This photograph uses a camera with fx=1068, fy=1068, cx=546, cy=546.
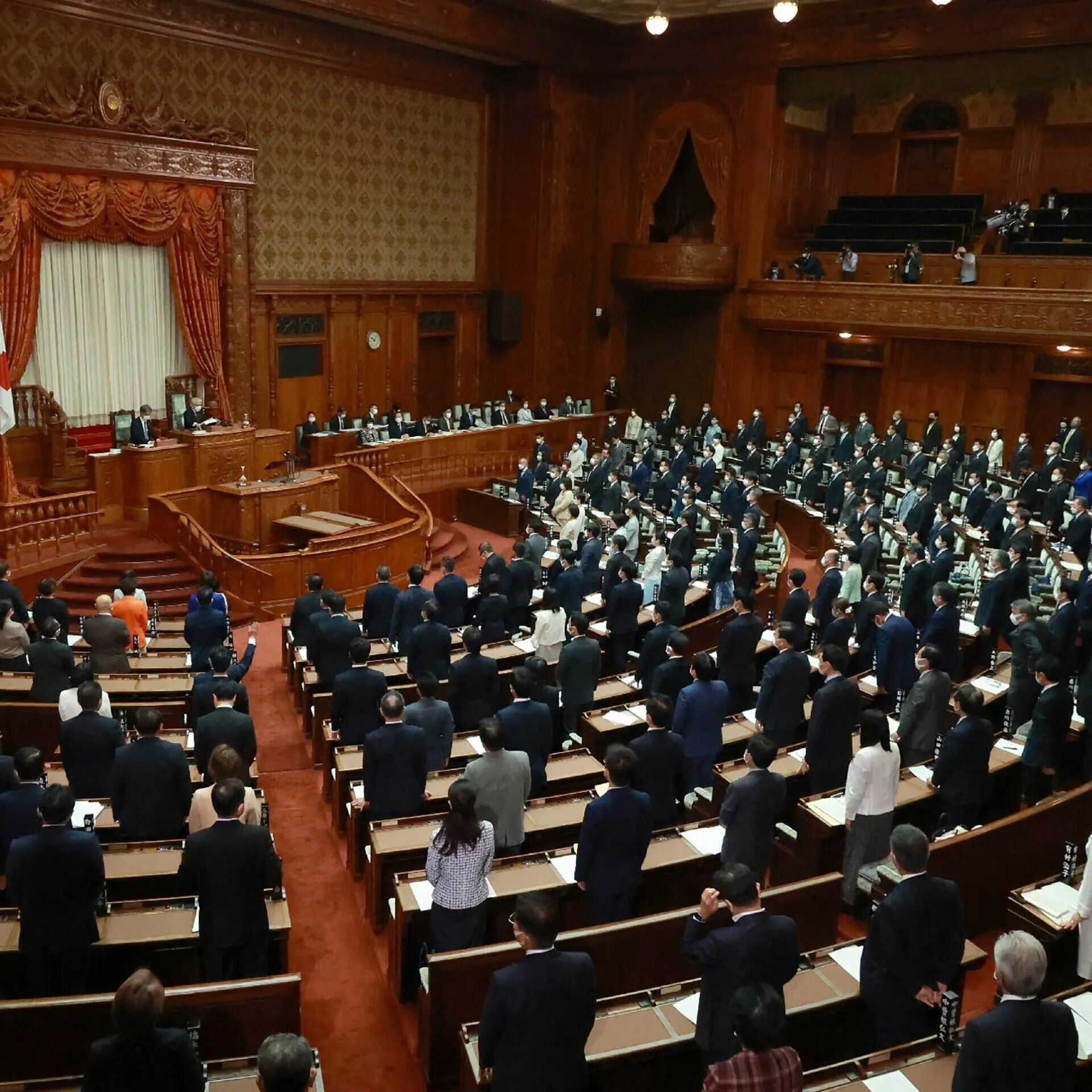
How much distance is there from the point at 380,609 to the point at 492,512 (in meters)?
8.17

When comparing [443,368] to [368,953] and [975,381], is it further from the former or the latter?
[368,953]

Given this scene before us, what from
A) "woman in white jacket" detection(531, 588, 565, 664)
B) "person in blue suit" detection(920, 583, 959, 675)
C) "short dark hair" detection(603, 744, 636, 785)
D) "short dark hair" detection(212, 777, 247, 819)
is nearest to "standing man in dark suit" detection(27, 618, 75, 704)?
"woman in white jacket" detection(531, 588, 565, 664)

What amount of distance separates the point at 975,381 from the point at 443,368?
10.2 meters

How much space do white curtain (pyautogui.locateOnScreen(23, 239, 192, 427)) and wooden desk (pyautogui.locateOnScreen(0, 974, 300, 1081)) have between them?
40.4ft

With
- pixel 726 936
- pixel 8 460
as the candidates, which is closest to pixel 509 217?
pixel 8 460

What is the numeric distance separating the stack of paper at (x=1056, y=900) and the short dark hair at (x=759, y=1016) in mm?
2370

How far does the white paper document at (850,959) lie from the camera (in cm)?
437

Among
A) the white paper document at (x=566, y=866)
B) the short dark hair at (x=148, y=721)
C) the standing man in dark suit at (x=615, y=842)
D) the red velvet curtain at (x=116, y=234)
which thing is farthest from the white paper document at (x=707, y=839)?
the red velvet curtain at (x=116, y=234)

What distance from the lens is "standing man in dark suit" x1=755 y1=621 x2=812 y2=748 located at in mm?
6695

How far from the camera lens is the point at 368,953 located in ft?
18.7

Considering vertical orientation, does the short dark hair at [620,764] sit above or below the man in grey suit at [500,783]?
above

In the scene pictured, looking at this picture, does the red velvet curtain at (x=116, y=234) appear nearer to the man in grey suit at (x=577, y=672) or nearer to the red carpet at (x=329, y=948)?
the red carpet at (x=329, y=948)

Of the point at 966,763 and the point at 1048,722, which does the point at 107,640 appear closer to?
the point at 966,763

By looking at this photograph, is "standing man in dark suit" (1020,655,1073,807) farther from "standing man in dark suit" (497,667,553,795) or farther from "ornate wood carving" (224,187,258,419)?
"ornate wood carving" (224,187,258,419)
